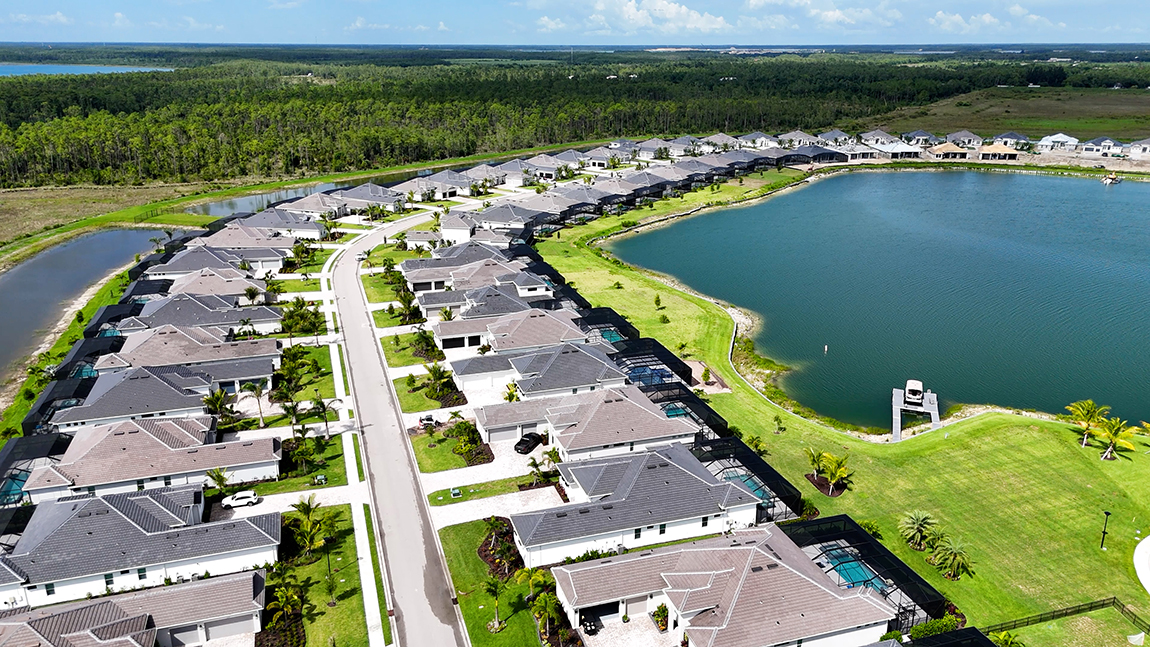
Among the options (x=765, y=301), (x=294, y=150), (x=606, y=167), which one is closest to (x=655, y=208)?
(x=606, y=167)

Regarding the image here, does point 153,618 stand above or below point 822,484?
above

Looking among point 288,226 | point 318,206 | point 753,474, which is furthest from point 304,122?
point 753,474

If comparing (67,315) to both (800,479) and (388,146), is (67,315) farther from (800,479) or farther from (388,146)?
(388,146)

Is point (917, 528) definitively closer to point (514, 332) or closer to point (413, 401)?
point (514, 332)

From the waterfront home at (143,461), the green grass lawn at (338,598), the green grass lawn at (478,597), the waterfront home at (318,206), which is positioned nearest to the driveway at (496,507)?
the green grass lawn at (478,597)

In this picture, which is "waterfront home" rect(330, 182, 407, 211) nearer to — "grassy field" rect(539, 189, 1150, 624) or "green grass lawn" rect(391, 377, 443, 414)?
"green grass lawn" rect(391, 377, 443, 414)

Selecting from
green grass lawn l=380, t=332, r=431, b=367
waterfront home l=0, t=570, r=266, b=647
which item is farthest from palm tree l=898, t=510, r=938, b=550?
green grass lawn l=380, t=332, r=431, b=367
